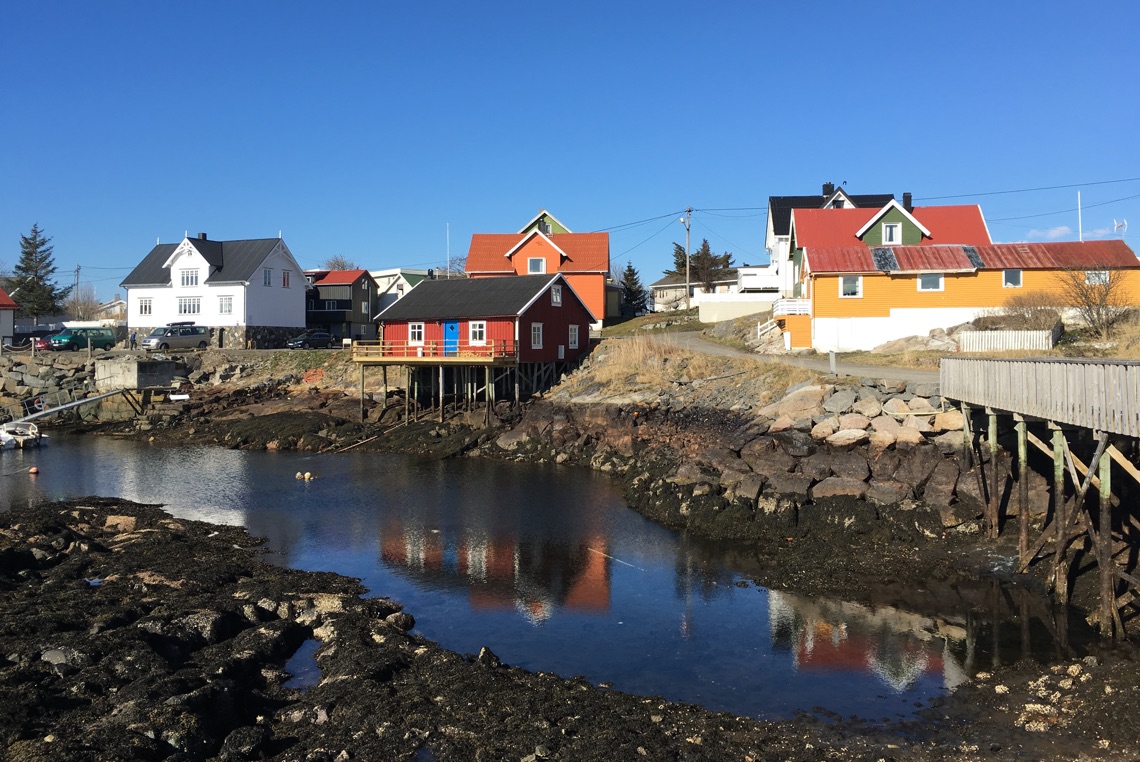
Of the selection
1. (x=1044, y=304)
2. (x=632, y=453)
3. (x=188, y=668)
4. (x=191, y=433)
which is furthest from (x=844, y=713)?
(x=191, y=433)

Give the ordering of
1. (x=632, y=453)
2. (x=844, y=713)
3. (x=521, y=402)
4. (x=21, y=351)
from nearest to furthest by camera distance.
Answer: (x=844, y=713) → (x=632, y=453) → (x=521, y=402) → (x=21, y=351)

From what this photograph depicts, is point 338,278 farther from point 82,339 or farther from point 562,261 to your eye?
point 562,261

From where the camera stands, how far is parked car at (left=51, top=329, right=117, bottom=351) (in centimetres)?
5628

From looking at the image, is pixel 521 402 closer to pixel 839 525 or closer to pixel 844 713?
pixel 839 525

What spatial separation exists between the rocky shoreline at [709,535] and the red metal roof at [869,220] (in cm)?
1254

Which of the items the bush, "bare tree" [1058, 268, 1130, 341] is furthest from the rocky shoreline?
"bare tree" [1058, 268, 1130, 341]

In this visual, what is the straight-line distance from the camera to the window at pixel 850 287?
126ft

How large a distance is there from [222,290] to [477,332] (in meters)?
24.3

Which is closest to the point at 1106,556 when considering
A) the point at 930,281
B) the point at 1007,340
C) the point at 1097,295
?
the point at 1007,340

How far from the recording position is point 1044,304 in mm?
36344

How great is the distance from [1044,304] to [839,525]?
2085cm

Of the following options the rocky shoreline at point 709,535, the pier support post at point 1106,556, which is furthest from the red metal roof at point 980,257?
the pier support post at point 1106,556

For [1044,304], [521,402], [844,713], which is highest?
[1044,304]

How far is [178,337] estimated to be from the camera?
55594 mm
